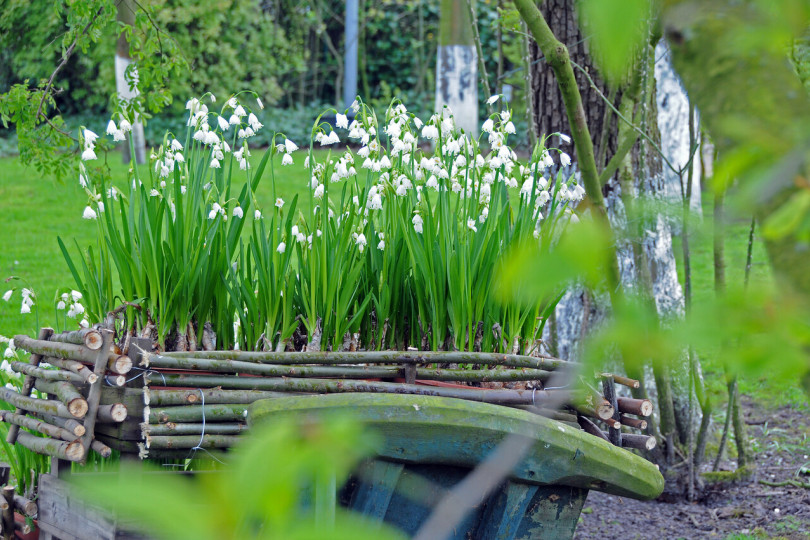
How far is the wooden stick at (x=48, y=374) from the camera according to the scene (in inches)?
83.7

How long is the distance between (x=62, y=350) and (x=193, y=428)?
18.5 inches

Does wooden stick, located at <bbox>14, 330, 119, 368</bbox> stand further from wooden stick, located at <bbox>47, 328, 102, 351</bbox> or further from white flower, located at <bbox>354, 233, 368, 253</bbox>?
white flower, located at <bbox>354, 233, 368, 253</bbox>

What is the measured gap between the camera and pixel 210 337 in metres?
2.44

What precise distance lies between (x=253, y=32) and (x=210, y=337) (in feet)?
42.3

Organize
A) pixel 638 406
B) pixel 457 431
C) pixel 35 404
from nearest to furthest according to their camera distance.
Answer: pixel 457 431
pixel 35 404
pixel 638 406

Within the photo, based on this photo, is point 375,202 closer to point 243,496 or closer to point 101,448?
point 101,448

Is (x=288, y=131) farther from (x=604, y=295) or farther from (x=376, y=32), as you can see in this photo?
(x=604, y=295)

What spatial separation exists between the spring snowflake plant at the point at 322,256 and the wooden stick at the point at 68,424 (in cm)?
32

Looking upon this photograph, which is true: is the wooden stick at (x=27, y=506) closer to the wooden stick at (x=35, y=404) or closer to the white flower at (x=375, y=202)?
the wooden stick at (x=35, y=404)

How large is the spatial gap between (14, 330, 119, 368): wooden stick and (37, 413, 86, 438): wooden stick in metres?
0.16

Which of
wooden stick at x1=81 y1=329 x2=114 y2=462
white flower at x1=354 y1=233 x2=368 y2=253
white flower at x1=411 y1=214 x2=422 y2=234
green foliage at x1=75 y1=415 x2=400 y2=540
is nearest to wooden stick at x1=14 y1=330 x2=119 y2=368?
wooden stick at x1=81 y1=329 x2=114 y2=462

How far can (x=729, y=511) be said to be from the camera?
11.4 ft

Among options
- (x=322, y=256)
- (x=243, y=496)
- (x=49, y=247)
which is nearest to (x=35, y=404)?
(x=322, y=256)

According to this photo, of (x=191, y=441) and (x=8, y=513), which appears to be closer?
(x=191, y=441)
